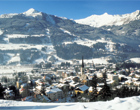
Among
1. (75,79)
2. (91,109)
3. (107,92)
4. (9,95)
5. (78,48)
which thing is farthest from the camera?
(78,48)

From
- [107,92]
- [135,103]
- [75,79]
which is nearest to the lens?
[135,103]

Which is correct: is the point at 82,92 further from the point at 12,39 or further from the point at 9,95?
the point at 12,39

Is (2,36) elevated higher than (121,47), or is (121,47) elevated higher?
(2,36)

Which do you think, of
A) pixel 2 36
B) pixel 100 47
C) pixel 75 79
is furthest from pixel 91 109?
pixel 2 36

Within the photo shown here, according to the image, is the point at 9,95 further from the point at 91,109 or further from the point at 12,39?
the point at 12,39

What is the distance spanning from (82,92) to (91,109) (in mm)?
28089

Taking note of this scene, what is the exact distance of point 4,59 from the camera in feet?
433

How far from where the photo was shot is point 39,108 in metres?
8.12

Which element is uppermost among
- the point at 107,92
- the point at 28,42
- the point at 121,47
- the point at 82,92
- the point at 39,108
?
the point at 28,42

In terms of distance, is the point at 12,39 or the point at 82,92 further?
the point at 12,39

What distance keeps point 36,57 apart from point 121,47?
106222 millimetres

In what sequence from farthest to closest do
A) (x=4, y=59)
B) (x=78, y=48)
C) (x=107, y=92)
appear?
(x=78, y=48), (x=4, y=59), (x=107, y=92)

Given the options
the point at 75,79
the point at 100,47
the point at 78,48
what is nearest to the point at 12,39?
the point at 78,48

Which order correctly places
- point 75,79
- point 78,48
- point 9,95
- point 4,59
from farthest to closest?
1. point 78,48
2. point 4,59
3. point 75,79
4. point 9,95
